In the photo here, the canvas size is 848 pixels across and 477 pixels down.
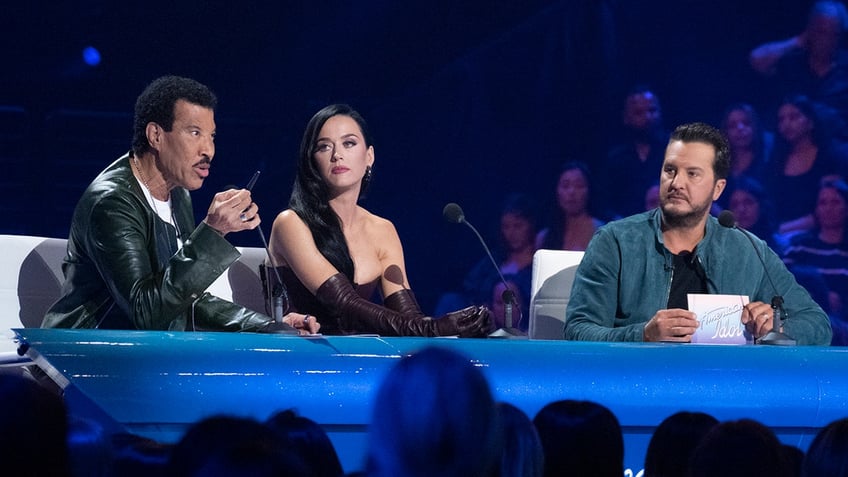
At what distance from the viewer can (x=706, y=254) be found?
3318mm

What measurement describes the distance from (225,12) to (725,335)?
3.59 metres

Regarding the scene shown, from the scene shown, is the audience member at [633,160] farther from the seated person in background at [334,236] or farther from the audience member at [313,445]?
the audience member at [313,445]

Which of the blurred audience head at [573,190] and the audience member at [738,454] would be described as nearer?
the audience member at [738,454]

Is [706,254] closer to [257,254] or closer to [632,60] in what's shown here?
[257,254]

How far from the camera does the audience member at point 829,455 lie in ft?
3.69

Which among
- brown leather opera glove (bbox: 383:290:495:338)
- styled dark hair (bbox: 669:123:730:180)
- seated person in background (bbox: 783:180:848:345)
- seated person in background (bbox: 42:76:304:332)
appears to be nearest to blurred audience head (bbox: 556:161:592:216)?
seated person in background (bbox: 783:180:848:345)

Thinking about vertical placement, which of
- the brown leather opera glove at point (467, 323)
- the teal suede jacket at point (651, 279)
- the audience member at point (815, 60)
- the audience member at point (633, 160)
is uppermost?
the audience member at point (815, 60)

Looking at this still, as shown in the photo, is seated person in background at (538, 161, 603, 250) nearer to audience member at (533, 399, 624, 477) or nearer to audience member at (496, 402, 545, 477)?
audience member at (533, 399, 624, 477)

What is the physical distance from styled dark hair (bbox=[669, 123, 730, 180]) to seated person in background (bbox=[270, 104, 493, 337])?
97cm

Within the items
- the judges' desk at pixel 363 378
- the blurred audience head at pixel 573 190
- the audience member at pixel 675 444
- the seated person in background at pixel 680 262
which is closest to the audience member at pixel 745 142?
the blurred audience head at pixel 573 190

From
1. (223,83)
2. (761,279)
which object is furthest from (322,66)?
(761,279)

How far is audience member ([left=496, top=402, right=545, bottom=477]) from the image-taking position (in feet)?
3.70

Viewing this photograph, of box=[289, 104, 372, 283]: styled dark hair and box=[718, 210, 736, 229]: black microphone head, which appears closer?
box=[718, 210, 736, 229]: black microphone head

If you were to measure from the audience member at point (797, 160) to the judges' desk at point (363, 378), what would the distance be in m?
4.13
